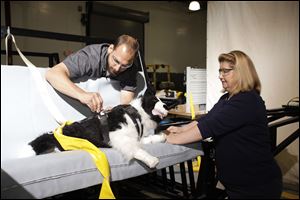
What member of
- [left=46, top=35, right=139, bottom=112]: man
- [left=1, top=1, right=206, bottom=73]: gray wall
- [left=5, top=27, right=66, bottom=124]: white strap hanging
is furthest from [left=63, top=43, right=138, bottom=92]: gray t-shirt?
[left=1, top=1, right=206, bottom=73]: gray wall

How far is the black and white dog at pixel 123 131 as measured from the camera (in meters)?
1.00

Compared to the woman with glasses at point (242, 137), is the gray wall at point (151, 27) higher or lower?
higher

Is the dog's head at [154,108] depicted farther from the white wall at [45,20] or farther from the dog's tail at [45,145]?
the white wall at [45,20]

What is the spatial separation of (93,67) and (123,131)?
0.46 metres

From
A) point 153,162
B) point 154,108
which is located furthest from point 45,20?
point 153,162

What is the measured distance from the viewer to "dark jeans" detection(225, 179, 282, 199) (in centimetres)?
111

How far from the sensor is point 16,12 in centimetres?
387

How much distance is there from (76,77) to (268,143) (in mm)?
1042

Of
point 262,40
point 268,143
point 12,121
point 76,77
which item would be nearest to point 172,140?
point 268,143

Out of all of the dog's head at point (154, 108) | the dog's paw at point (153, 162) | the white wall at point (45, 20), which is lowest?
the dog's paw at point (153, 162)

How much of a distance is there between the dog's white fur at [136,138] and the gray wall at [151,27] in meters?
2.81

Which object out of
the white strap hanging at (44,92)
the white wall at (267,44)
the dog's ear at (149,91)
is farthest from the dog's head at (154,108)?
the white wall at (267,44)

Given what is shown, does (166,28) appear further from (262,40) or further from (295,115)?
(295,115)

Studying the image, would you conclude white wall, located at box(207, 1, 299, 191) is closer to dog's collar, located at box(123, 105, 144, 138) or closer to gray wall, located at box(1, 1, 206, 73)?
dog's collar, located at box(123, 105, 144, 138)
